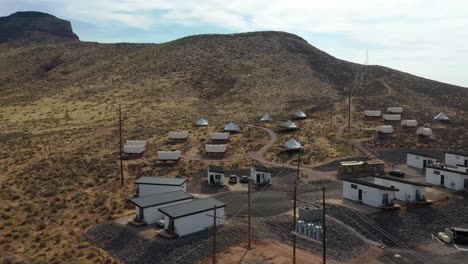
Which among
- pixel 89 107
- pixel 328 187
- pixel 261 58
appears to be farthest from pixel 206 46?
pixel 328 187

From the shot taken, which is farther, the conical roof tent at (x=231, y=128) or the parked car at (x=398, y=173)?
the conical roof tent at (x=231, y=128)

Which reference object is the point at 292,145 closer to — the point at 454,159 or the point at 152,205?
the point at 454,159

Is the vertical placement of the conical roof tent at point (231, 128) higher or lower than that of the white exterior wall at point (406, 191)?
higher

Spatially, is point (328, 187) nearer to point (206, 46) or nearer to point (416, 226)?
point (416, 226)

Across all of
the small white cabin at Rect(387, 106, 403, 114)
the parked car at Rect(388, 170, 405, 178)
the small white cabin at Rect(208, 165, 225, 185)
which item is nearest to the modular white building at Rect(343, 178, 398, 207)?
the parked car at Rect(388, 170, 405, 178)

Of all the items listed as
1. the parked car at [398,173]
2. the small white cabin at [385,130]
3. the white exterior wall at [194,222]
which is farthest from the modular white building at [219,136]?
the white exterior wall at [194,222]

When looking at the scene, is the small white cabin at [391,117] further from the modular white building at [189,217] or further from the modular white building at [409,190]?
the modular white building at [189,217]
